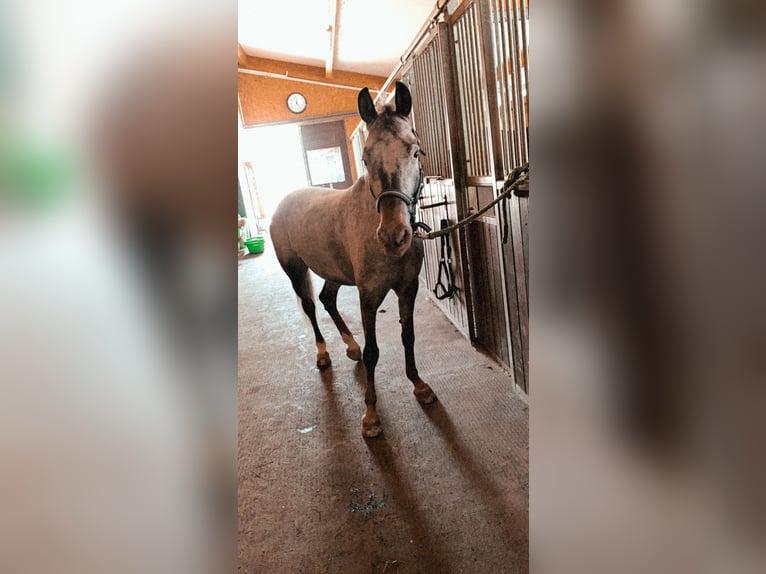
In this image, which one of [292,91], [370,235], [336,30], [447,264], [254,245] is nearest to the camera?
[370,235]

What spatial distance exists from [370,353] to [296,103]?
7603 millimetres

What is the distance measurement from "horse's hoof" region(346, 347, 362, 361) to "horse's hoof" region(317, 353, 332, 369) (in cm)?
11

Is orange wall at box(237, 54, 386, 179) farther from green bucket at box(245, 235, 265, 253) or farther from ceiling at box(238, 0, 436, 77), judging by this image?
green bucket at box(245, 235, 265, 253)

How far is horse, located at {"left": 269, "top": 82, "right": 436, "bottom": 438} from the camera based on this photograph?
1.31 m

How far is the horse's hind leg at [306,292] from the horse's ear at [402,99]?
3.71 ft

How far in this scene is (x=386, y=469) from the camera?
1399mm

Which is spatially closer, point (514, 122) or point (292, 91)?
point (514, 122)

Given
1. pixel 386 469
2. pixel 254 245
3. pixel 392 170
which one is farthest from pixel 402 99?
pixel 254 245
